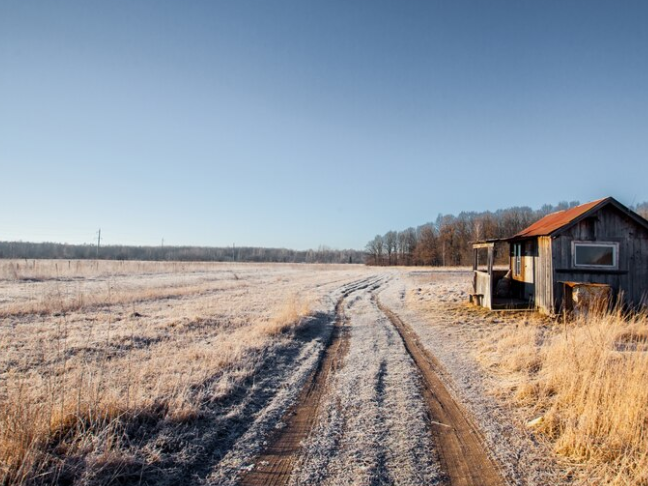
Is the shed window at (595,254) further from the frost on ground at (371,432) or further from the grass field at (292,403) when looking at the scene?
the frost on ground at (371,432)

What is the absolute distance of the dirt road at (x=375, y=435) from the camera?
3.26 metres

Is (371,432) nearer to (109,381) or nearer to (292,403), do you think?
(292,403)

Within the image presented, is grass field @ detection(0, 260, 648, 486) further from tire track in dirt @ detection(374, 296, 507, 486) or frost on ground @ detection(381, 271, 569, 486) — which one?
tire track in dirt @ detection(374, 296, 507, 486)

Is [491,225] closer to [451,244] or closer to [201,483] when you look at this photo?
[451,244]

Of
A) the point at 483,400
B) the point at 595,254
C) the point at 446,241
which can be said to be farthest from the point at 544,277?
the point at 446,241

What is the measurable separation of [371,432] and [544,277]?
11888 millimetres

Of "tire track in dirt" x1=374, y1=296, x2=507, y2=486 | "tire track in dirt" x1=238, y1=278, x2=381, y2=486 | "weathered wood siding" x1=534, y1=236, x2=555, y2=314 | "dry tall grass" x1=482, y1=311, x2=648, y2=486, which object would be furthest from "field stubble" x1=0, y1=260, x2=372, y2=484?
"weathered wood siding" x1=534, y1=236, x2=555, y2=314

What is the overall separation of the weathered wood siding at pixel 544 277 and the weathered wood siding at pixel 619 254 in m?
0.13

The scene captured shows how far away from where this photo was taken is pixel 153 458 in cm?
338

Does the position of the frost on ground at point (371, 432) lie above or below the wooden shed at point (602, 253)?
below

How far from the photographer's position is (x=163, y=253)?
370ft

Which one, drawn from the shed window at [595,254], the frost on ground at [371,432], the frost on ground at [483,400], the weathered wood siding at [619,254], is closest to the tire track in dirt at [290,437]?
the frost on ground at [371,432]

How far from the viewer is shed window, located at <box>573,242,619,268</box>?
40.3 feet

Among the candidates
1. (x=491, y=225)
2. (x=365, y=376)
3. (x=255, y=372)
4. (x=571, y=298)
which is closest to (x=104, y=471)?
(x=255, y=372)
